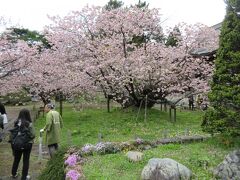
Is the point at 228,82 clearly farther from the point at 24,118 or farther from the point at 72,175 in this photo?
the point at 24,118

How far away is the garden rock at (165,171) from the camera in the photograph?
22.7 ft

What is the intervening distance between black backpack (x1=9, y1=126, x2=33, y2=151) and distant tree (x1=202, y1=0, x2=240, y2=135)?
4.69 m

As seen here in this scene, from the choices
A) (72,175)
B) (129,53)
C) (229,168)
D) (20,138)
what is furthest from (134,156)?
(129,53)

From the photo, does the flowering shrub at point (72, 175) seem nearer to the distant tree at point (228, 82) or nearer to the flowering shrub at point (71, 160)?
the flowering shrub at point (71, 160)

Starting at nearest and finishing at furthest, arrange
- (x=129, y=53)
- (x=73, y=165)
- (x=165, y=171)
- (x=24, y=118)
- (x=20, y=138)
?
(x=165, y=171) → (x=73, y=165) → (x=20, y=138) → (x=24, y=118) → (x=129, y=53)

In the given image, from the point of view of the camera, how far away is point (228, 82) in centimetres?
921

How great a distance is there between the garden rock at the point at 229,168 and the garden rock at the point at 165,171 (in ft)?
2.13

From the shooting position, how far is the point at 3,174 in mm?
9750

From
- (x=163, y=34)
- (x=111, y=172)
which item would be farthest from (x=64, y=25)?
(x=111, y=172)

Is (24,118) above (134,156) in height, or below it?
above

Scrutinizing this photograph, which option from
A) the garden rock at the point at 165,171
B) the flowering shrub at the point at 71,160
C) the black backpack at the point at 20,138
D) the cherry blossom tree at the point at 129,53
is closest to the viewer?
the garden rock at the point at 165,171

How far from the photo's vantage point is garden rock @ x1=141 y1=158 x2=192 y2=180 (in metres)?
6.92

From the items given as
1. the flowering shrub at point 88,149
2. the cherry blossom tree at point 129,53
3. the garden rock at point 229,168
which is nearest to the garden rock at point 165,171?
the garden rock at point 229,168

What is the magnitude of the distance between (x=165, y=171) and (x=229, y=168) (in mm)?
1462
